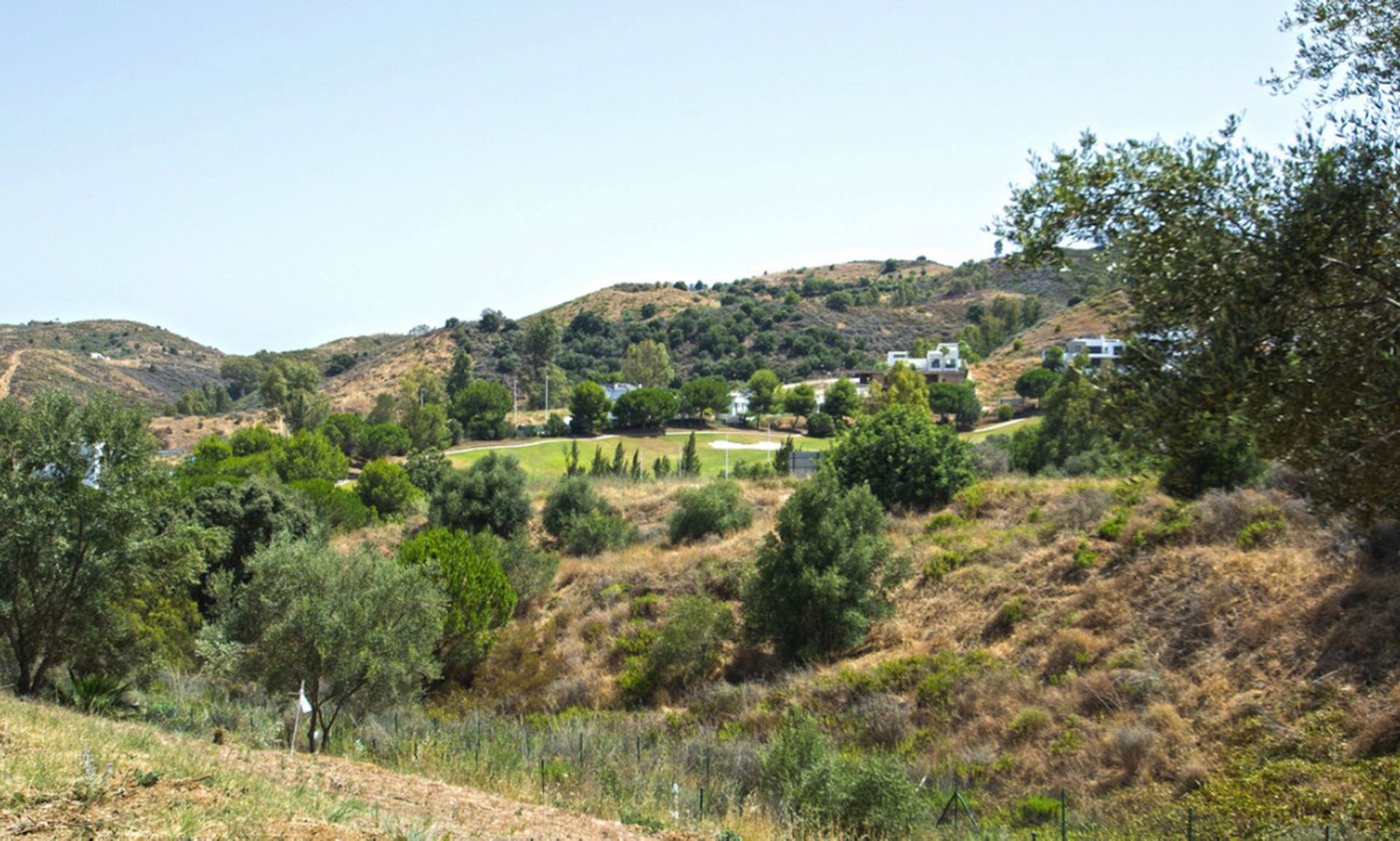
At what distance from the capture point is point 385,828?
27.8ft

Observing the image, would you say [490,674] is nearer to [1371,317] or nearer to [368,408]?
[1371,317]

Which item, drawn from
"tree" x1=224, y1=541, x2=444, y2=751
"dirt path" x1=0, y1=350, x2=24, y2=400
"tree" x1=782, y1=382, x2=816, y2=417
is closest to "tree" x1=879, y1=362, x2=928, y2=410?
"tree" x1=782, y1=382, x2=816, y2=417

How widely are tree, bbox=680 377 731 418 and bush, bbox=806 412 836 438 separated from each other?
400 inches

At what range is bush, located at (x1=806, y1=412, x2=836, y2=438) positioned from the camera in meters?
79.2

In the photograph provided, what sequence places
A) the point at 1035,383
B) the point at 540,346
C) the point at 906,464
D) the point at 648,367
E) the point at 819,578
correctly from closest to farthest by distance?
the point at 819,578
the point at 906,464
the point at 1035,383
the point at 648,367
the point at 540,346

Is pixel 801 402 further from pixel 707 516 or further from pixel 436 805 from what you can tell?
pixel 436 805

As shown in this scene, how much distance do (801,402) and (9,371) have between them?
2872 inches

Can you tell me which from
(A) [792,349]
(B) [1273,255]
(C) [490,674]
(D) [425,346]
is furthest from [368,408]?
(B) [1273,255]

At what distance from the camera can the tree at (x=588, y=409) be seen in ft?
266

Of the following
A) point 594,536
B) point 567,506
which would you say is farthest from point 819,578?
point 567,506

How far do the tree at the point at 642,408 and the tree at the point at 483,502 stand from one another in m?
40.3

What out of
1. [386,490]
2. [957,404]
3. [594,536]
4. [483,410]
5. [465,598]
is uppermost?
[483,410]

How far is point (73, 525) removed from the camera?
18688 millimetres

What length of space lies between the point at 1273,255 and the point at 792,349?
11317cm
